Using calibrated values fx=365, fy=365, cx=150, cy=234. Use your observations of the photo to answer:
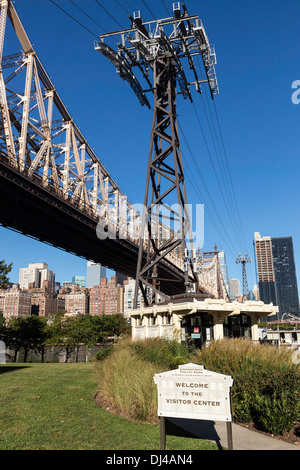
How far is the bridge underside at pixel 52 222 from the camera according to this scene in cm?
2847

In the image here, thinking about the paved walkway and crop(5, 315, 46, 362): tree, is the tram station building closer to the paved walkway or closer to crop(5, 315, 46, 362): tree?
the paved walkway

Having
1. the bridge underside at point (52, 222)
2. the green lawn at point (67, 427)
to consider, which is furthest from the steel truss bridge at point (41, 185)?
the green lawn at point (67, 427)

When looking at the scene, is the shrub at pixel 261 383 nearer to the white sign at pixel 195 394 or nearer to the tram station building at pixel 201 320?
the white sign at pixel 195 394

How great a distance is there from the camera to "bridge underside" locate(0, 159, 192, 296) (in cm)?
2847

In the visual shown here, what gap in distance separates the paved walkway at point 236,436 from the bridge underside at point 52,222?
13.4 m

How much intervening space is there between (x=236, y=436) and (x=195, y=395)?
2697 mm

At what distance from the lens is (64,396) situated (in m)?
11.6

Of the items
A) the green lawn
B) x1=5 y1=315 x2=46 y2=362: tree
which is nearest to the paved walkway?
the green lawn

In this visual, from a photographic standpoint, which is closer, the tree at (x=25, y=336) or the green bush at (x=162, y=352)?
the green bush at (x=162, y=352)

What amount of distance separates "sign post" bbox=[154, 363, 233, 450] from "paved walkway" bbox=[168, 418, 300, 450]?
161 cm

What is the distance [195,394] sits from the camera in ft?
22.1

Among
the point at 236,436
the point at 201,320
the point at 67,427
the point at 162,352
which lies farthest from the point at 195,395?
the point at 201,320
